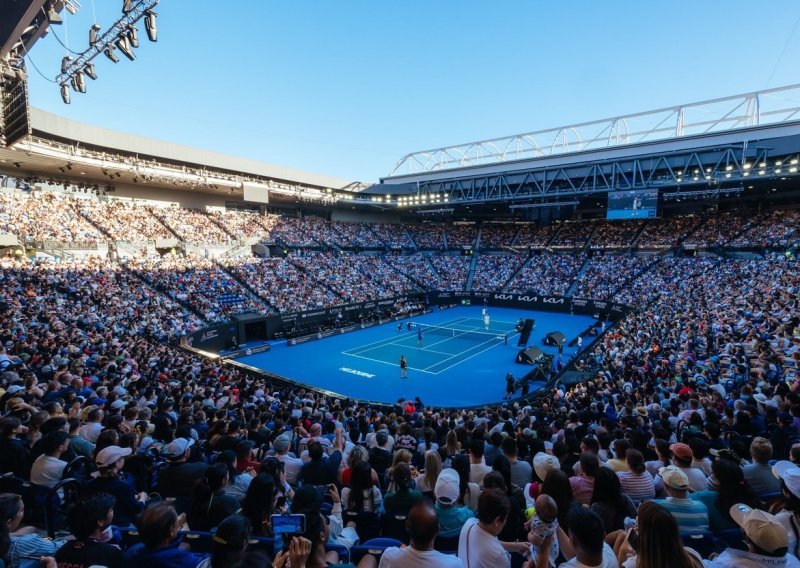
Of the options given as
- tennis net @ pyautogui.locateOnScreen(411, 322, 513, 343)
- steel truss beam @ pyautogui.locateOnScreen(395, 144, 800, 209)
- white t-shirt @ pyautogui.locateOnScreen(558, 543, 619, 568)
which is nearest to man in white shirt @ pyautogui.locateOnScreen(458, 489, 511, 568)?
white t-shirt @ pyautogui.locateOnScreen(558, 543, 619, 568)

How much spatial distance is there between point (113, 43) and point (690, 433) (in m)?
19.1

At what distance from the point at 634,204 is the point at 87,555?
1519 inches

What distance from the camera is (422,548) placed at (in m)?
2.66

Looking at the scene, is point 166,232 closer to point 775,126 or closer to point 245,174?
point 245,174

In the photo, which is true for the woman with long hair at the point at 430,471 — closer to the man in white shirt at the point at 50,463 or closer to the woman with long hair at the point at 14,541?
the woman with long hair at the point at 14,541

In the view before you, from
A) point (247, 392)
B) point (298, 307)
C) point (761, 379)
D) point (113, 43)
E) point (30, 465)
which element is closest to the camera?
point (30, 465)

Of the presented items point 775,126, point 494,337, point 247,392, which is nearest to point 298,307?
point 494,337

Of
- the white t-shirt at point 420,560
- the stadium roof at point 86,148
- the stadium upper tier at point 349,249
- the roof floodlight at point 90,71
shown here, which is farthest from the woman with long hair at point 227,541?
the stadium roof at point 86,148

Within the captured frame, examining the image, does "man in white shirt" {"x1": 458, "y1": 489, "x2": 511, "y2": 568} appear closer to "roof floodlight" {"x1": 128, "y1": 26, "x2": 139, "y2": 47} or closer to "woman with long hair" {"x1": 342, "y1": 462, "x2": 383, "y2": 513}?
"woman with long hair" {"x1": 342, "y1": 462, "x2": 383, "y2": 513}

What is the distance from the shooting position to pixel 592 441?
6.44 m

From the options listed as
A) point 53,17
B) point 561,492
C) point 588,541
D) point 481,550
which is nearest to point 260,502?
point 481,550

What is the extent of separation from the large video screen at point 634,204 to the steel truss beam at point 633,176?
25.5 inches

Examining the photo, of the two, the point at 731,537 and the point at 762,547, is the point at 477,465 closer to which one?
the point at 731,537

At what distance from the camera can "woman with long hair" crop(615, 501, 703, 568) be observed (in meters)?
2.36
